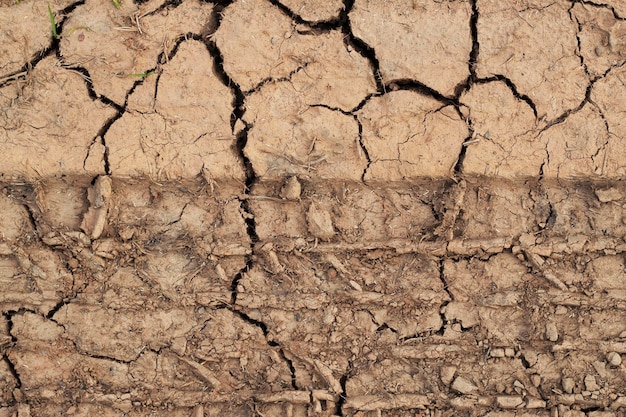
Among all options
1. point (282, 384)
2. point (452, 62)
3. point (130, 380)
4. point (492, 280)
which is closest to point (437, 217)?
point (492, 280)

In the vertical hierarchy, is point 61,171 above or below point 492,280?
above

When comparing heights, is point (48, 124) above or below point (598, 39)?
below

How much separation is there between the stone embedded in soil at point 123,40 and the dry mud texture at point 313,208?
1 centimetres

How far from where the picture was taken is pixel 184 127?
2805 mm

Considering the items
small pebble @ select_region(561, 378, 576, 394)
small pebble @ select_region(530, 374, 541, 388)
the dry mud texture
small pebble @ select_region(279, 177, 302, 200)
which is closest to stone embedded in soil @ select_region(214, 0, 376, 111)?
the dry mud texture

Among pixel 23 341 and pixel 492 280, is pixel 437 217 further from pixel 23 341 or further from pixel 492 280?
pixel 23 341

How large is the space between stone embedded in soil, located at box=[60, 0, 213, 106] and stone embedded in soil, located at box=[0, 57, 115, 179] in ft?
0.33

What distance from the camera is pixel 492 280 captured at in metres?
2.83

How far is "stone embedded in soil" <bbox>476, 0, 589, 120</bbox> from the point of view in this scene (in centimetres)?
278

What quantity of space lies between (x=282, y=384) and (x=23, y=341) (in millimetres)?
1290

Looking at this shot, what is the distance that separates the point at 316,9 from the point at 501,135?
3.54ft

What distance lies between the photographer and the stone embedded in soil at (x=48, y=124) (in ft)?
9.14

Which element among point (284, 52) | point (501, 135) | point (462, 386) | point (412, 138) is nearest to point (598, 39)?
point (501, 135)

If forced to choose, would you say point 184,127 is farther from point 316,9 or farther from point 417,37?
point 417,37
